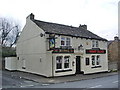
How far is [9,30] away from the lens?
48250 mm

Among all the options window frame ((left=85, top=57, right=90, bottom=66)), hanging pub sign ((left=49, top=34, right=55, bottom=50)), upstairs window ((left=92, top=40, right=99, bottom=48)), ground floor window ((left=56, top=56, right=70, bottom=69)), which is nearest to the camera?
hanging pub sign ((left=49, top=34, right=55, bottom=50))

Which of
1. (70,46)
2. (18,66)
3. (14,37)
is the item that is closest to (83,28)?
(70,46)

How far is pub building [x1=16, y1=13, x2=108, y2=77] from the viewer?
18844 millimetres

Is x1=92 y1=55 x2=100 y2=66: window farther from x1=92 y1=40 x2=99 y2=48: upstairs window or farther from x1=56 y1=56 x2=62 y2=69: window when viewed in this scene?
x1=56 y1=56 x2=62 y2=69: window

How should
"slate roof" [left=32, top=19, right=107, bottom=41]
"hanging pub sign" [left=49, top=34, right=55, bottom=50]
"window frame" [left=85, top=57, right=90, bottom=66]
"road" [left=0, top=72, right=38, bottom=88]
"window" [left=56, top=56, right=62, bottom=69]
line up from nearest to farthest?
"road" [left=0, top=72, right=38, bottom=88] < "hanging pub sign" [left=49, top=34, right=55, bottom=50] < "window" [left=56, top=56, right=62, bottom=69] < "slate roof" [left=32, top=19, right=107, bottom=41] < "window frame" [left=85, top=57, right=90, bottom=66]

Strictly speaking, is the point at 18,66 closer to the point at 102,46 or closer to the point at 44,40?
the point at 44,40

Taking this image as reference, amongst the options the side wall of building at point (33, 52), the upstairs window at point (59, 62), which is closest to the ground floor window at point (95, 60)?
the upstairs window at point (59, 62)

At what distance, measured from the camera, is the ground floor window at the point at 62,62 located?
19436 mm

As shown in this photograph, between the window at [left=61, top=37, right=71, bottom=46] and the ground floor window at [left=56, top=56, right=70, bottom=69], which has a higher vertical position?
the window at [left=61, top=37, right=71, bottom=46]

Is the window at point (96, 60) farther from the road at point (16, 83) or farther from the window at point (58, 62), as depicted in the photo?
the road at point (16, 83)

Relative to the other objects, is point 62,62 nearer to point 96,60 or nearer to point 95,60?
point 95,60

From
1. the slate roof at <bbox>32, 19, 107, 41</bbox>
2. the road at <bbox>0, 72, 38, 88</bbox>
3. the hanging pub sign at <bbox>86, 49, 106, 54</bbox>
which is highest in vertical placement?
the slate roof at <bbox>32, 19, 107, 41</bbox>

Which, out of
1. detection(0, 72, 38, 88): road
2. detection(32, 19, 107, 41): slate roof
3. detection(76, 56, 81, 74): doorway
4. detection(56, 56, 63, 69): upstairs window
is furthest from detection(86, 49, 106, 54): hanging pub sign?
detection(0, 72, 38, 88): road

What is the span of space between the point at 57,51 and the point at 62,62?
1.77m
